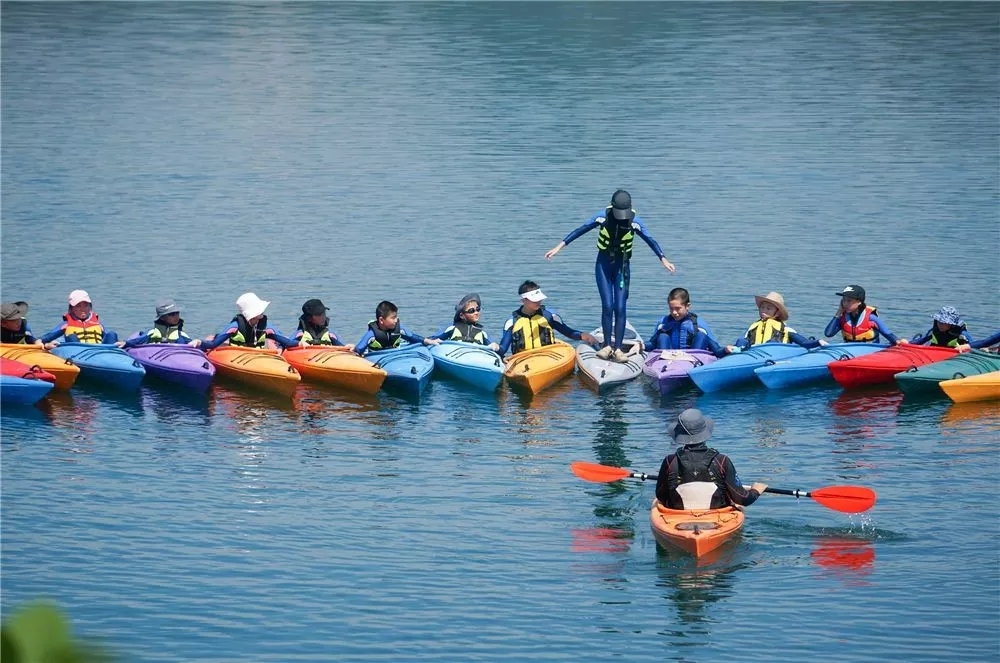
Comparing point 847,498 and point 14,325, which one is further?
point 14,325

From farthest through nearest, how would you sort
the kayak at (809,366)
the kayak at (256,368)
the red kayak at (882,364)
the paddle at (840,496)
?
1. the kayak at (809,366)
2. the red kayak at (882,364)
3. the kayak at (256,368)
4. the paddle at (840,496)

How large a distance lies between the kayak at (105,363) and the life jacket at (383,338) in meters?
3.22

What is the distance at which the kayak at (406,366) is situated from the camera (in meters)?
18.8

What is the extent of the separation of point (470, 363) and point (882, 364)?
18.6 feet

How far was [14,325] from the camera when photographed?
19531mm

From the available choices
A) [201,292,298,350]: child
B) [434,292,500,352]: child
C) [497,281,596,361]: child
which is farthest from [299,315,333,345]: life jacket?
[497,281,596,361]: child

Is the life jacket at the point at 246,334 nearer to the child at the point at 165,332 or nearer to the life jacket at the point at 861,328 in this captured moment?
the child at the point at 165,332

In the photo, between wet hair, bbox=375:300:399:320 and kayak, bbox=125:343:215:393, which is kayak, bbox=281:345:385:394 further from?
kayak, bbox=125:343:215:393

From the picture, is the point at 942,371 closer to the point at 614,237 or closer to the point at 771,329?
the point at 771,329

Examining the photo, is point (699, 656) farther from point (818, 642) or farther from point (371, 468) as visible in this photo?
point (371, 468)

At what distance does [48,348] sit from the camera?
758 inches

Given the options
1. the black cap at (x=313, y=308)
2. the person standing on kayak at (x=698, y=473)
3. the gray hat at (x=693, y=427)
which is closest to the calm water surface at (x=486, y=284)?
the person standing on kayak at (x=698, y=473)

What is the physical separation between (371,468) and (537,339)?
4237 mm

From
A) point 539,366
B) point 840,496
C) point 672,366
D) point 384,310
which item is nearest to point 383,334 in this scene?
point 384,310
